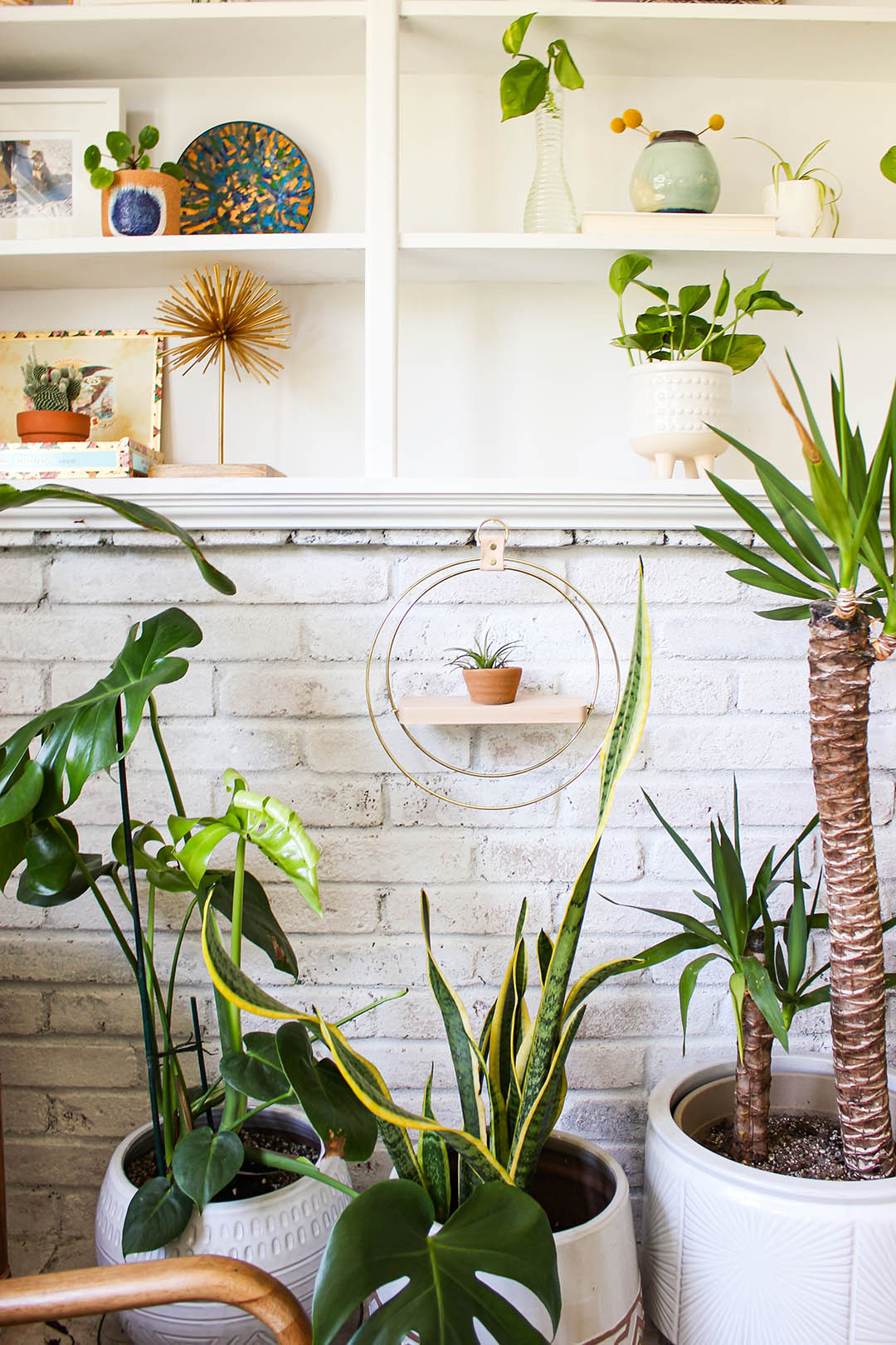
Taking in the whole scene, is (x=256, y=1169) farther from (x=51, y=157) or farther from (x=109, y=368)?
(x=51, y=157)

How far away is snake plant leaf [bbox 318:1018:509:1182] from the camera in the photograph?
2.34 ft

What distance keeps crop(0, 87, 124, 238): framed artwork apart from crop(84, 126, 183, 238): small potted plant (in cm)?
7

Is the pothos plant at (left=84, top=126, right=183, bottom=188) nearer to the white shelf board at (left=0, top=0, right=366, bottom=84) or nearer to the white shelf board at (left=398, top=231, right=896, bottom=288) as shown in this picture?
the white shelf board at (left=0, top=0, right=366, bottom=84)

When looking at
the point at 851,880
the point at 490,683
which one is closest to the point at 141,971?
the point at 490,683

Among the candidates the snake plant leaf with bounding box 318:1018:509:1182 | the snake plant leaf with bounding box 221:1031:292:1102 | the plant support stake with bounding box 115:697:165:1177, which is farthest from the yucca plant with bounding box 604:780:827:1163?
the plant support stake with bounding box 115:697:165:1177

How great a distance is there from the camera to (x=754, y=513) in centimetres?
88

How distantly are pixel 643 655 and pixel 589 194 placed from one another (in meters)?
0.72

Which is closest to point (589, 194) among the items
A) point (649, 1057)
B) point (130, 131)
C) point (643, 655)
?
point (130, 131)

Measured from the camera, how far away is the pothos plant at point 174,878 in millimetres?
792

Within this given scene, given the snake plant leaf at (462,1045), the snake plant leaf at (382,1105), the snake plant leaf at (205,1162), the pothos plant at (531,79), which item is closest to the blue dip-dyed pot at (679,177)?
the pothos plant at (531,79)

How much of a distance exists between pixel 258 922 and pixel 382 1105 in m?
0.25

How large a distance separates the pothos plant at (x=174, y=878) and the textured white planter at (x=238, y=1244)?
32 mm

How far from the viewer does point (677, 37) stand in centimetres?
114

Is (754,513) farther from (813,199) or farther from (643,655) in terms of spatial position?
(813,199)
